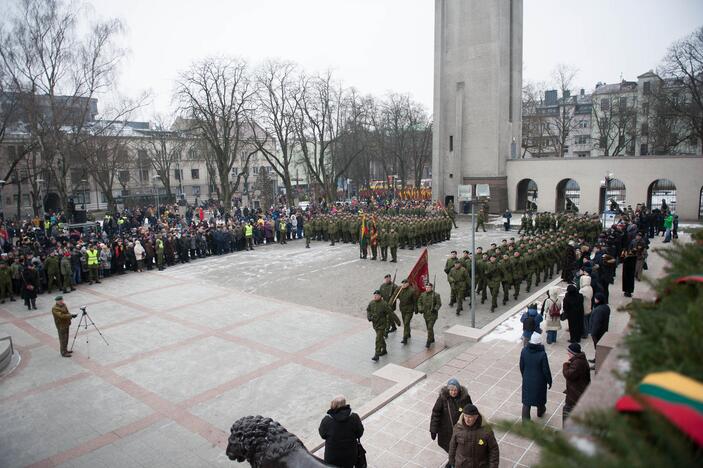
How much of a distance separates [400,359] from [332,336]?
2.37 metres

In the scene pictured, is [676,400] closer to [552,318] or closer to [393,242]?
[552,318]

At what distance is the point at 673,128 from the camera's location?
45000 millimetres

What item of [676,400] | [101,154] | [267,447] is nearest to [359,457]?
[267,447]

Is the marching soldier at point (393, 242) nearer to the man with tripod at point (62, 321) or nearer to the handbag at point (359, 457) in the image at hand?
the man with tripod at point (62, 321)

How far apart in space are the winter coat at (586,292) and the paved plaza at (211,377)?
44.7 inches

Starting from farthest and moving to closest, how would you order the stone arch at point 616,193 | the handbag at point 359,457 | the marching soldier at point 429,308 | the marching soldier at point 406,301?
the stone arch at point 616,193, the marching soldier at point 406,301, the marching soldier at point 429,308, the handbag at point 359,457

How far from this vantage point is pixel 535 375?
713 cm

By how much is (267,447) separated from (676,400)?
4394 millimetres

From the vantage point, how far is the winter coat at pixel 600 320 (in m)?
9.15

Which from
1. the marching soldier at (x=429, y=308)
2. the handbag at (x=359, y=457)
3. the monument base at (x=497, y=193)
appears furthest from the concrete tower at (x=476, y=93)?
the handbag at (x=359, y=457)

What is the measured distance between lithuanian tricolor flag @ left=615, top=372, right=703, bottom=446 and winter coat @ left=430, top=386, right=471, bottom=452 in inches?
177

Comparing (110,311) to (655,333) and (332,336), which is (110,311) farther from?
(655,333)

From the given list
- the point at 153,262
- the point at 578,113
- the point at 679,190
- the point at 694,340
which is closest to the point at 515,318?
the point at 694,340

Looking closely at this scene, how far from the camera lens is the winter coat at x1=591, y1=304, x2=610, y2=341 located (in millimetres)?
9148
